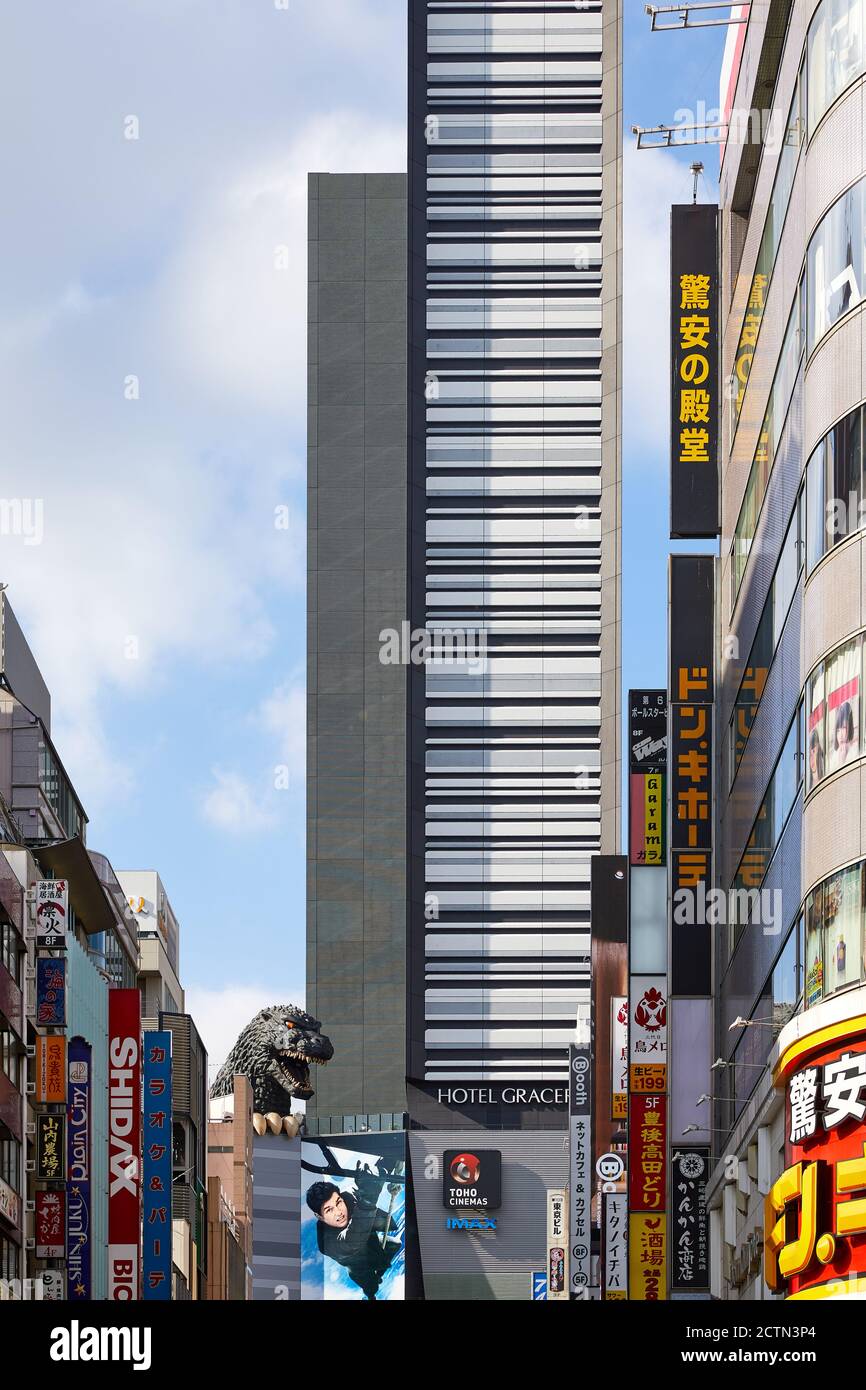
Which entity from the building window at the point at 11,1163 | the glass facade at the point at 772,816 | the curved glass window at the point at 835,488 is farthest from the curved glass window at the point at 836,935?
the building window at the point at 11,1163

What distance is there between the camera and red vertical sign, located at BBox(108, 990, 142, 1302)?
7275 cm

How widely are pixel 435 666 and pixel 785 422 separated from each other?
5328 inches

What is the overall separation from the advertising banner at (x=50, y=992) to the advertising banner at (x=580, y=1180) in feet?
124

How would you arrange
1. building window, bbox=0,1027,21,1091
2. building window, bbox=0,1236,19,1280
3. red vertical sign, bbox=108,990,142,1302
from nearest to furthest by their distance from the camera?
building window, bbox=0,1236,19,1280 → building window, bbox=0,1027,21,1091 → red vertical sign, bbox=108,990,142,1302

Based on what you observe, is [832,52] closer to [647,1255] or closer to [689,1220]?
[689,1220]

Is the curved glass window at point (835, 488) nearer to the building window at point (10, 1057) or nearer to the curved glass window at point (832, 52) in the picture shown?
the curved glass window at point (832, 52)

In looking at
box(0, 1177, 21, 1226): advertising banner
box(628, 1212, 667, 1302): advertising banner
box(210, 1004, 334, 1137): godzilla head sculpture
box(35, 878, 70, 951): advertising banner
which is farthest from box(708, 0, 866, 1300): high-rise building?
box(210, 1004, 334, 1137): godzilla head sculpture

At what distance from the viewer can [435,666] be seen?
176 meters

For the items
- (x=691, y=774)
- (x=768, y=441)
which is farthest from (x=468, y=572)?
(x=768, y=441)

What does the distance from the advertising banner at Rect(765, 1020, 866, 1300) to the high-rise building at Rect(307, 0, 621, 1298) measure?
421 ft

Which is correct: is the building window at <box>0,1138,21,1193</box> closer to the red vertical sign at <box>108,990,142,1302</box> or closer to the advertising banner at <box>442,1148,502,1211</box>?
the red vertical sign at <box>108,990,142,1302</box>

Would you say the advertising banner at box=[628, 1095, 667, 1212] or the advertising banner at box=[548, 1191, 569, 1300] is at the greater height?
the advertising banner at box=[548, 1191, 569, 1300]
